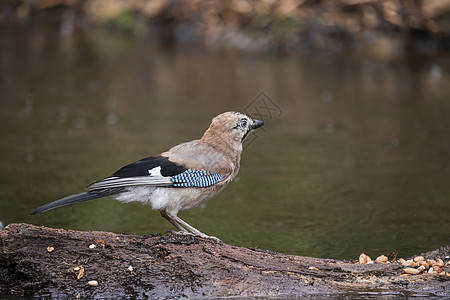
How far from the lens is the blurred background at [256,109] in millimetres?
8250

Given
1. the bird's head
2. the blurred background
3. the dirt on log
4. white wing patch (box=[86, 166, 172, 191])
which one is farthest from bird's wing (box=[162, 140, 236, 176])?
the blurred background

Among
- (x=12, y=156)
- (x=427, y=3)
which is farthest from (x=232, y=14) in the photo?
(x=12, y=156)

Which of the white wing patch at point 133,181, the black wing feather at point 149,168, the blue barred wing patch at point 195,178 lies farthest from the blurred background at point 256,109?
the white wing patch at point 133,181

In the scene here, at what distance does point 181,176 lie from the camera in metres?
5.95

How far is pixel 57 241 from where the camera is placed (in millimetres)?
5504

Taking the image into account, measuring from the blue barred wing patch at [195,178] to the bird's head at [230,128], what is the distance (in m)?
0.41

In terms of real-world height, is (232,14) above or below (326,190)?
above

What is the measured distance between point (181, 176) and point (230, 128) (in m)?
0.73

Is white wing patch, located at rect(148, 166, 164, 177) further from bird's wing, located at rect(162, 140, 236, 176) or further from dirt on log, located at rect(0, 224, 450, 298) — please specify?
dirt on log, located at rect(0, 224, 450, 298)

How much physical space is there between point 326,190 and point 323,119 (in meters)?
3.87

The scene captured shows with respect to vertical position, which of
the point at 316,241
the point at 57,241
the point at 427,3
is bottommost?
the point at 316,241

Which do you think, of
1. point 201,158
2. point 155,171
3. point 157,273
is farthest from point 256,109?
point 157,273

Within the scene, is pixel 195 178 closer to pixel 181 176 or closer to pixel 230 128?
pixel 181 176

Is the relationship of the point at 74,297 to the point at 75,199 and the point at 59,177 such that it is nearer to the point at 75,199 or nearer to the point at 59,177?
the point at 75,199
